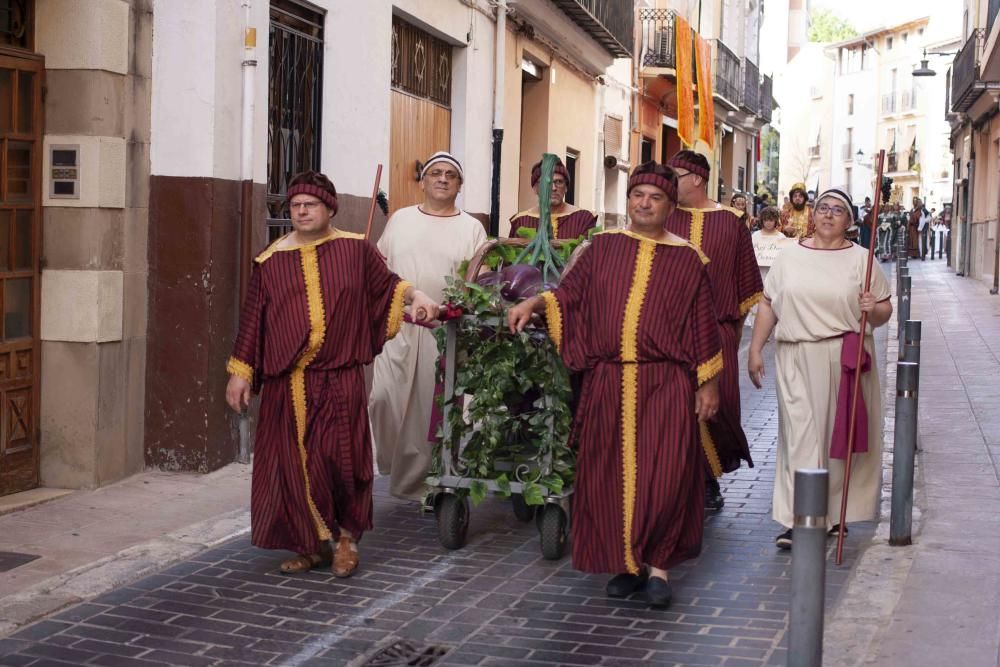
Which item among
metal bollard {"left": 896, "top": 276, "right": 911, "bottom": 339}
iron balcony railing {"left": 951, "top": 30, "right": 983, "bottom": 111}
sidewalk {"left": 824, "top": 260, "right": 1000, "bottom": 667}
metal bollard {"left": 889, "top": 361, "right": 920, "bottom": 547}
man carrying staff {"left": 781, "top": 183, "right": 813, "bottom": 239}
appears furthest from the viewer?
iron balcony railing {"left": 951, "top": 30, "right": 983, "bottom": 111}

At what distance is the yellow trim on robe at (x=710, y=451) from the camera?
7703mm

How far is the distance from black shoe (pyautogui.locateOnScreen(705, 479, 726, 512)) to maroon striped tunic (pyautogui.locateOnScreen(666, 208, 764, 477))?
11 centimetres

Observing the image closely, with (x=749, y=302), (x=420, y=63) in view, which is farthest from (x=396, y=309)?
(x=420, y=63)

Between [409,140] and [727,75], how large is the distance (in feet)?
73.8

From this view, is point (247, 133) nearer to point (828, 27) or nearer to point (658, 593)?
point (658, 593)

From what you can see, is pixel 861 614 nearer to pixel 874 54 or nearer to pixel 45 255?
pixel 45 255

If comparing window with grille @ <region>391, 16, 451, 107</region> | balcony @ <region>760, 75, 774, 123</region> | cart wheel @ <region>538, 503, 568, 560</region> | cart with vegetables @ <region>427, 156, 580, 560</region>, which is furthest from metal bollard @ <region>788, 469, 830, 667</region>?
balcony @ <region>760, 75, 774, 123</region>

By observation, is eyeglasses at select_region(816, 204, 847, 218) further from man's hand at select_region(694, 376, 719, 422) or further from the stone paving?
the stone paving

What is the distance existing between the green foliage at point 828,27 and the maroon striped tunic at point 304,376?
86515 millimetres

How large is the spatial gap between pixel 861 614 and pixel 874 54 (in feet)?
249

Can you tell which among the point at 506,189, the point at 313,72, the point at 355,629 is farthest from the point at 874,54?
the point at 355,629

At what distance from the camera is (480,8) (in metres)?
15.2

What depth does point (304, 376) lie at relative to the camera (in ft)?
21.0

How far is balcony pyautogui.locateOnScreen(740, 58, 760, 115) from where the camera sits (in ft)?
121
